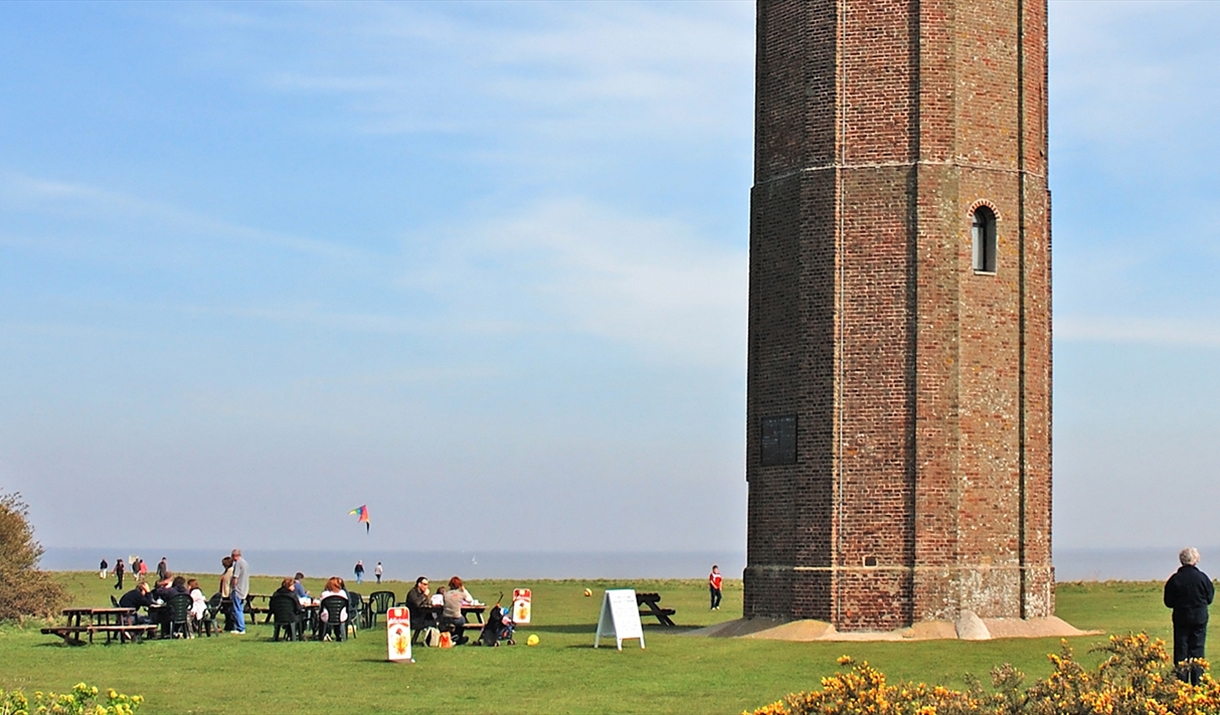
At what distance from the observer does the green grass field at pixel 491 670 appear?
16.8m

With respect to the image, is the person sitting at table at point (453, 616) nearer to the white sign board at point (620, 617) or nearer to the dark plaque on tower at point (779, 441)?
the white sign board at point (620, 617)

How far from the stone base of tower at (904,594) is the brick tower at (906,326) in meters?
0.03

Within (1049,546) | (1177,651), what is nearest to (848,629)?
(1049,546)

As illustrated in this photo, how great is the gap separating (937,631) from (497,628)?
6.93 meters

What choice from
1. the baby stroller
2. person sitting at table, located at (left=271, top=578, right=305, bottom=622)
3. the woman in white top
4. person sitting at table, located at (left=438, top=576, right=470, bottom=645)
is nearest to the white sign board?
the baby stroller

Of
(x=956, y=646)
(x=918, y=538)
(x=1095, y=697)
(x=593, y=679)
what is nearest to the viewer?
(x=1095, y=697)

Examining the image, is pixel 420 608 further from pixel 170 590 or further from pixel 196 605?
pixel 170 590

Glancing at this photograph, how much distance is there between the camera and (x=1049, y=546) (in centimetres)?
2705

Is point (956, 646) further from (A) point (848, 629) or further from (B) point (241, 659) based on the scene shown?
(B) point (241, 659)

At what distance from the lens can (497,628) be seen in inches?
971

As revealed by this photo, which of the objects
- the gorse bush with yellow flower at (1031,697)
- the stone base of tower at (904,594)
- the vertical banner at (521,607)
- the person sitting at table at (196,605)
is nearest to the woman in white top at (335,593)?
the person sitting at table at (196,605)

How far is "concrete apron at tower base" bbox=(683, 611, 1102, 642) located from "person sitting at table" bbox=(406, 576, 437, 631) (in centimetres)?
516

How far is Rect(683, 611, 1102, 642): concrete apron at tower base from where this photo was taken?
82.8ft

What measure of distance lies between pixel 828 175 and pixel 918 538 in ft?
20.2
